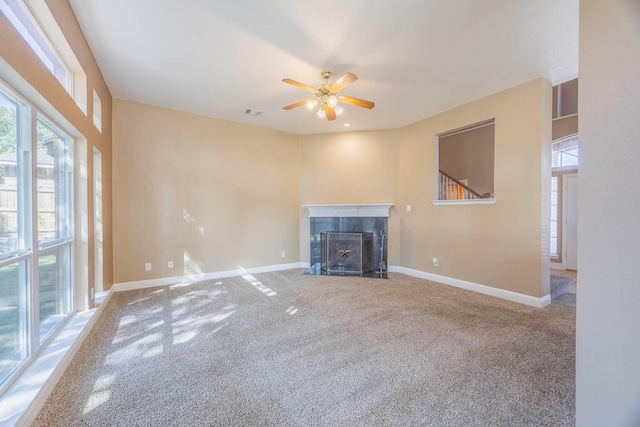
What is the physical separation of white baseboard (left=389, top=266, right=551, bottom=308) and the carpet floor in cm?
14

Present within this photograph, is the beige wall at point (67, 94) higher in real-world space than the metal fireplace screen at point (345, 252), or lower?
higher

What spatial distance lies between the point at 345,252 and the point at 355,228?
520 mm

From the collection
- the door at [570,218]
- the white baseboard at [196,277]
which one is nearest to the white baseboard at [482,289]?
the white baseboard at [196,277]

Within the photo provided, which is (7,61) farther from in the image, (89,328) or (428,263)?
(428,263)

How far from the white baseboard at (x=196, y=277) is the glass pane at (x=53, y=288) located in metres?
1.30

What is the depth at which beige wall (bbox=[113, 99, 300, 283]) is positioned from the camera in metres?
3.86

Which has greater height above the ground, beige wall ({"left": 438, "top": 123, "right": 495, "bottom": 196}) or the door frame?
beige wall ({"left": 438, "top": 123, "right": 495, "bottom": 196})

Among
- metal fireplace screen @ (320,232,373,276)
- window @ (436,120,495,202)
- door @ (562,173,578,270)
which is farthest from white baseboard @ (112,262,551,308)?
door @ (562,173,578,270)

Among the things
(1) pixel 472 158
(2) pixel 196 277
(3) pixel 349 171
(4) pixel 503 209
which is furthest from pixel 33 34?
(1) pixel 472 158

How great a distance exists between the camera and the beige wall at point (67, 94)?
145 cm

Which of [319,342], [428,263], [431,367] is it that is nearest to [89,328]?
[319,342]

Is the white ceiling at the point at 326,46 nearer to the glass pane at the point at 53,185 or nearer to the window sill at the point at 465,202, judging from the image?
the glass pane at the point at 53,185

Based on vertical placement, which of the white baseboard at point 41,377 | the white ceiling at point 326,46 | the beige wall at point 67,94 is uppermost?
the white ceiling at point 326,46

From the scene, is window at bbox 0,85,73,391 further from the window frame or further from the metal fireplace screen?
the window frame
